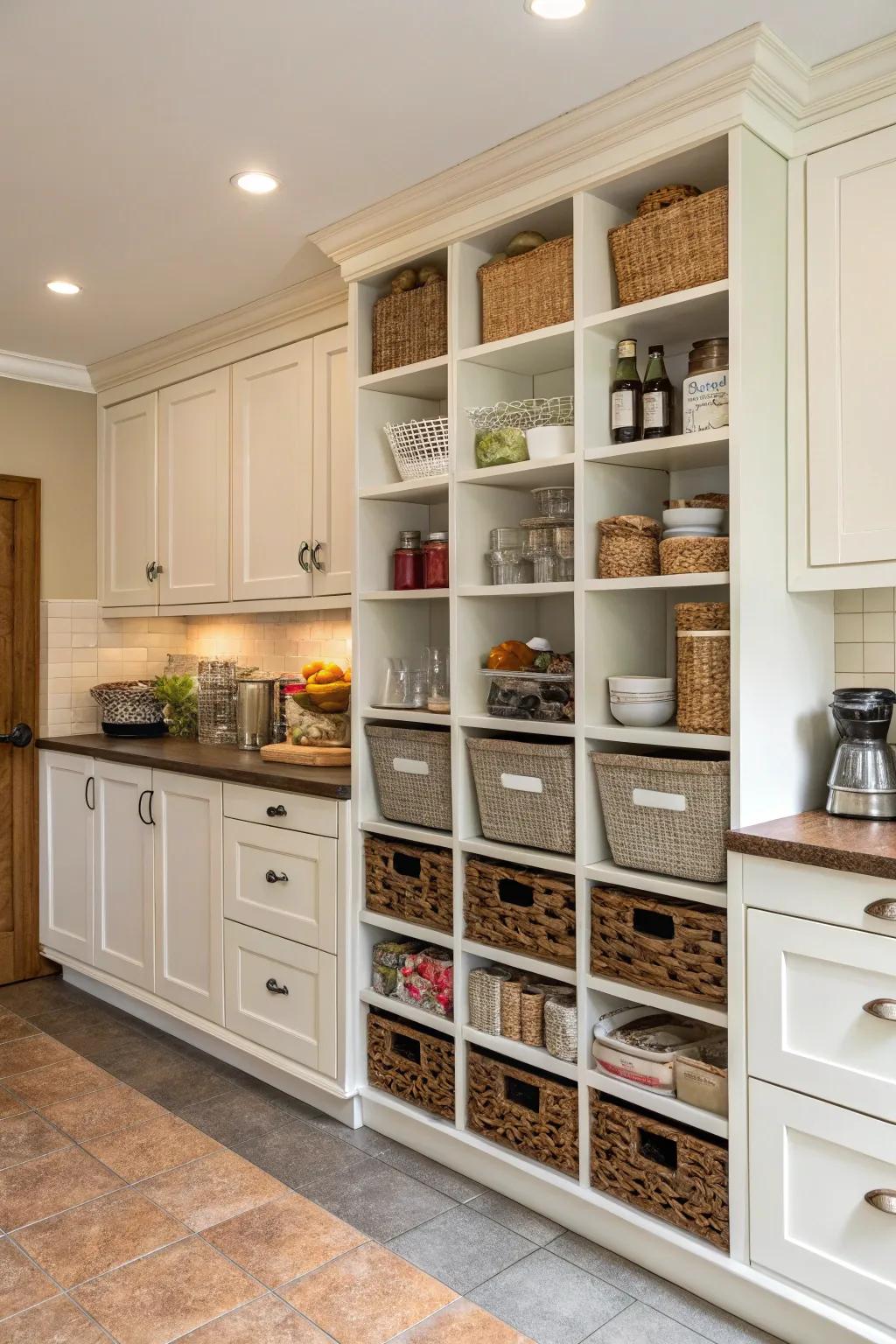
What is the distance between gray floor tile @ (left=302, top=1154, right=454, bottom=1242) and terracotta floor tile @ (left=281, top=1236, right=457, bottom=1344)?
0.38 feet

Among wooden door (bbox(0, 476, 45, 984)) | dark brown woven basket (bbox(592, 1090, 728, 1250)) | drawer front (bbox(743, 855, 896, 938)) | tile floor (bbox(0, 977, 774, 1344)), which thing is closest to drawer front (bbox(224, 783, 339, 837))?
tile floor (bbox(0, 977, 774, 1344))

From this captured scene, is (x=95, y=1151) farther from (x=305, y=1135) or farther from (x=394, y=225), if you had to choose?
(x=394, y=225)

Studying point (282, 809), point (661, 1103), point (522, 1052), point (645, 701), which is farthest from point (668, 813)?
→ point (282, 809)

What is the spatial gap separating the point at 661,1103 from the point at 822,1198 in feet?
1.17

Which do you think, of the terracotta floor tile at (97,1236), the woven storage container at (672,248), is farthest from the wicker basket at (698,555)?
the terracotta floor tile at (97,1236)

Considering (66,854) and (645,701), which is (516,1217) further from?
(66,854)

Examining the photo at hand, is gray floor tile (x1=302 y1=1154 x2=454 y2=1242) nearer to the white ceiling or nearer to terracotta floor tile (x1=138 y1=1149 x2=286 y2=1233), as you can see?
terracotta floor tile (x1=138 y1=1149 x2=286 y2=1233)

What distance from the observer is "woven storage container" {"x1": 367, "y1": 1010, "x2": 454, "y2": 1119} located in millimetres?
2668

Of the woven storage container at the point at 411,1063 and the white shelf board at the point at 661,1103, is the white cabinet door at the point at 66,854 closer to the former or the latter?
the woven storage container at the point at 411,1063

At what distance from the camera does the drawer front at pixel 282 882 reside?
2930 millimetres

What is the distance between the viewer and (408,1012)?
275cm

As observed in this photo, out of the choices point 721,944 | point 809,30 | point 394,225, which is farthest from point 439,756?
point 809,30

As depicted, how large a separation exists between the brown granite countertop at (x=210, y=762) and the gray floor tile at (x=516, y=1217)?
1068 millimetres

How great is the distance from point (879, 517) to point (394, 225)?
4.82ft
